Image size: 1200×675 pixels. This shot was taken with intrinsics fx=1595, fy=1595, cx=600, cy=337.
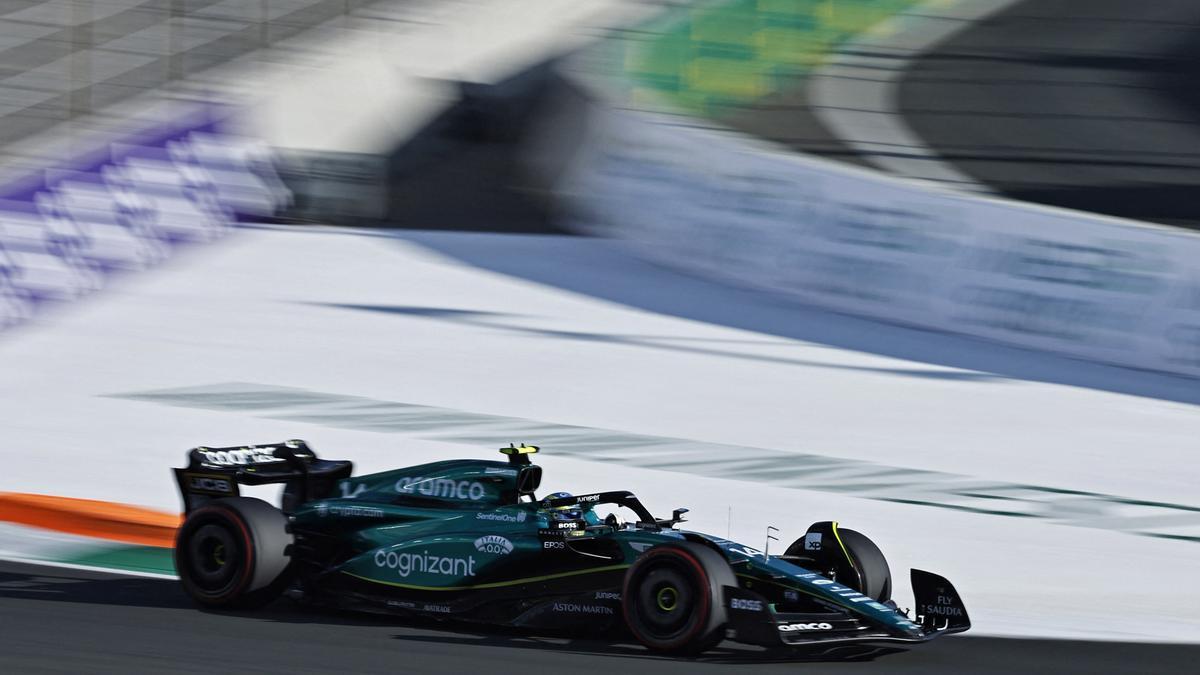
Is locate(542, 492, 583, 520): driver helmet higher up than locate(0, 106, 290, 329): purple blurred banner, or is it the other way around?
locate(0, 106, 290, 329): purple blurred banner

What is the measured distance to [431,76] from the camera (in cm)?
2152

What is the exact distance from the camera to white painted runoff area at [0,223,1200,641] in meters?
8.90

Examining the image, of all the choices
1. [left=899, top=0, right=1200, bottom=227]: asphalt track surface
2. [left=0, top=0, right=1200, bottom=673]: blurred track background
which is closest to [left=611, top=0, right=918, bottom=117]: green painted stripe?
[left=0, top=0, right=1200, bottom=673]: blurred track background

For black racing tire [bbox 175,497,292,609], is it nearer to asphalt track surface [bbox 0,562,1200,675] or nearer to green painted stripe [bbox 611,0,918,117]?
asphalt track surface [bbox 0,562,1200,675]

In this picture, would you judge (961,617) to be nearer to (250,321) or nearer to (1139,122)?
(250,321)

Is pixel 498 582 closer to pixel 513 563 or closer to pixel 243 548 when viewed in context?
pixel 513 563

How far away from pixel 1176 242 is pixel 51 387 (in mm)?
8728

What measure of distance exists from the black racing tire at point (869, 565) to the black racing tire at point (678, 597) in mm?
834

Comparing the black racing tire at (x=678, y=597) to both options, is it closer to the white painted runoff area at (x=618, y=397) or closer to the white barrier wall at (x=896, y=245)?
the white painted runoff area at (x=618, y=397)

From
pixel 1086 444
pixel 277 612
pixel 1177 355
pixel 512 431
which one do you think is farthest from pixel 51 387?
pixel 1177 355

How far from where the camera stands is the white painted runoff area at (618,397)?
8898mm

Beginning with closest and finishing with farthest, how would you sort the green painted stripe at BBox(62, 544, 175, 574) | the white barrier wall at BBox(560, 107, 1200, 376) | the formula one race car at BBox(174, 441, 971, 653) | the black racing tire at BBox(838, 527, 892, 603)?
1. the formula one race car at BBox(174, 441, 971, 653)
2. the black racing tire at BBox(838, 527, 892, 603)
3. the green painted stripe at BBox(62, 544, 175, 574)
4. the white barrier wall at BBox(560, 107, 1200, 376)

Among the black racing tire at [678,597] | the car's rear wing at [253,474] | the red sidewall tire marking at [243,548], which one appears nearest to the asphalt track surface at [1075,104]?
the car's rear wing at [253,474]

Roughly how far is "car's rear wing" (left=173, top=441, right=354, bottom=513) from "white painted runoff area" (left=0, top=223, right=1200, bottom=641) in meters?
2.34
